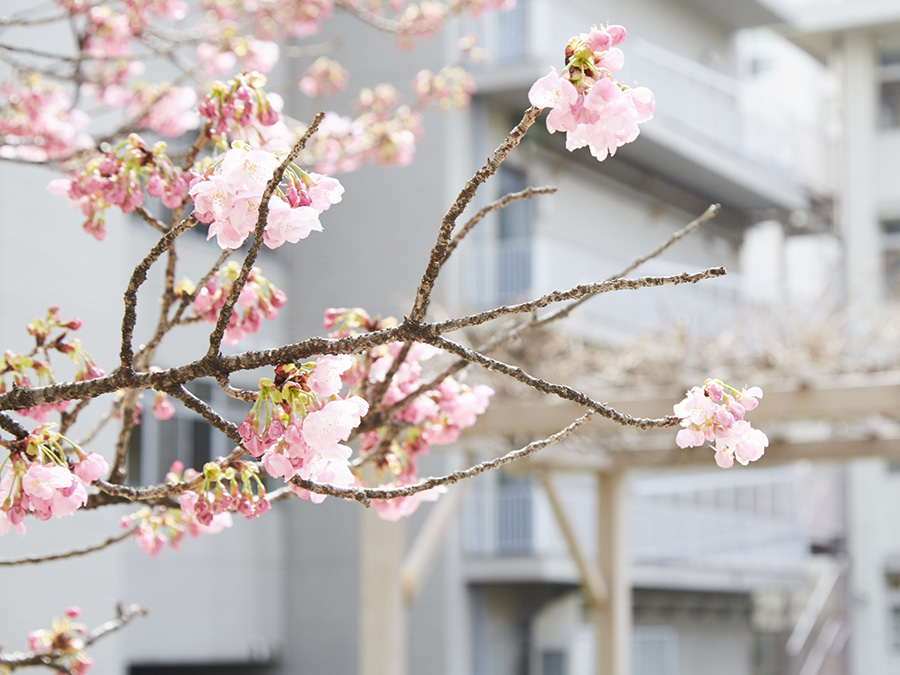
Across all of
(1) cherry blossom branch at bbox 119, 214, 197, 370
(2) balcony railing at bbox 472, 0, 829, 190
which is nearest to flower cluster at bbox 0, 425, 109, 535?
(1) cherry blossom branch at bbox 119, 214, 197, 370

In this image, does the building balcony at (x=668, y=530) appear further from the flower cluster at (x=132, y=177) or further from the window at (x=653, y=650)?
the flower cluster at (x=132, y=177)

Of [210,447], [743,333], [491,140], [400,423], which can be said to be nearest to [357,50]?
[491,140]

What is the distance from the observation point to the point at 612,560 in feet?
27.3

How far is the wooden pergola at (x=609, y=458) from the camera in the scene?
20.6 ft

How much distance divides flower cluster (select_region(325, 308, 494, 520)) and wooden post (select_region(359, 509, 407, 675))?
479 cm

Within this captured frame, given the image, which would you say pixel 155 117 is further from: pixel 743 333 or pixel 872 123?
pixel 872 123

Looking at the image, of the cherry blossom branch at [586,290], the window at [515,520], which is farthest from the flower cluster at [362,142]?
the window at [515,520]

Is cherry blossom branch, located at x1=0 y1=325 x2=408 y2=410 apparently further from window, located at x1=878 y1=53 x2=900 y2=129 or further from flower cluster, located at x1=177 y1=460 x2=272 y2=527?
window, located at x1=878 y1=53 x2=900 y2=129

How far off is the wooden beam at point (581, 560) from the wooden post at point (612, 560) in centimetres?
5

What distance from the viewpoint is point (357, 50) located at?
1236cm

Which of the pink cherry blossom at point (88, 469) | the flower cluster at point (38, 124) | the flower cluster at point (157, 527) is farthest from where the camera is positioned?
the flower cluster at point (38, 124)

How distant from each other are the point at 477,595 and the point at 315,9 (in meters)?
7.67

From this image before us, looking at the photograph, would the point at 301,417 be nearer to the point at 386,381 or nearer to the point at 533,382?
the point at 533,382

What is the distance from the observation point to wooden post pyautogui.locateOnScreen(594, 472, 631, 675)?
8.27m
